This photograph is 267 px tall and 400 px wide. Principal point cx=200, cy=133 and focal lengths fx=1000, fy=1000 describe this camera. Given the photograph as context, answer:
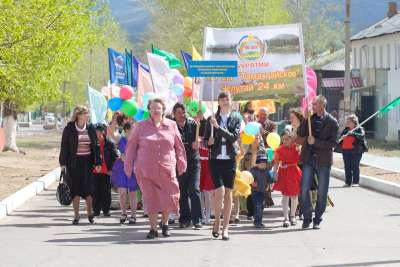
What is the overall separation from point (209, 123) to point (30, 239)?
2574 millimetres

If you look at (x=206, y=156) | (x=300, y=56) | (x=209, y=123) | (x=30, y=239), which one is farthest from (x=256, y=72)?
(x=30, y=239)

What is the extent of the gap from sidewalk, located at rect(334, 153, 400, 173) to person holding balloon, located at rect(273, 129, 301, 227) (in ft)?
39.4

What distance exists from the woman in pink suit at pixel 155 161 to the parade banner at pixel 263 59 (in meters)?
3.03

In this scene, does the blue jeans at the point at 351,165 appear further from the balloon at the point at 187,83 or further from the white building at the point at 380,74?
the white building at the point at 380,74

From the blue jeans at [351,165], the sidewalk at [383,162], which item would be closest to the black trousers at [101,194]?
the blue jeans at [351,165]

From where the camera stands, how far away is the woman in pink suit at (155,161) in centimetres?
1185

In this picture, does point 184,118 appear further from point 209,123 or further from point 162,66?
point 162,66

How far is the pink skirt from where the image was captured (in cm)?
1193

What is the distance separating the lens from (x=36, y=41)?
70.7ft

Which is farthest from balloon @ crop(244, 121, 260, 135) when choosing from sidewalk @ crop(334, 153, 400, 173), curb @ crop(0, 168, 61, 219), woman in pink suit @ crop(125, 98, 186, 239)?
sidewalk @ crop(334, 153, 400, 173)

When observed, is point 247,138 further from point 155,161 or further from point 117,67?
point 117,67

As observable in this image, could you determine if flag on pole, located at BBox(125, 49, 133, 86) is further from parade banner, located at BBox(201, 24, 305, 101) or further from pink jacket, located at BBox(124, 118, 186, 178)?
pink jacket, located at BBox(124, 118, 186, 178)

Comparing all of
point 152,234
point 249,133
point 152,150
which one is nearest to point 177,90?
point 249,133

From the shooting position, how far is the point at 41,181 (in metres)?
21.2
